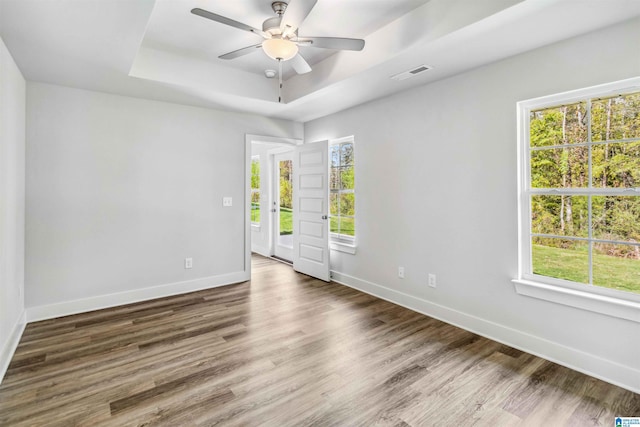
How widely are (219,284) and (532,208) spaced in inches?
149

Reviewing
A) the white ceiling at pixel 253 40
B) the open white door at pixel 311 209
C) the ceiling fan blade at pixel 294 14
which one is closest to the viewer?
the ceiling fan blade at pixel 294 14

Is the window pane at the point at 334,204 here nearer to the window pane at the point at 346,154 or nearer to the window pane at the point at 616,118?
A: the window pane at the point at 346,154

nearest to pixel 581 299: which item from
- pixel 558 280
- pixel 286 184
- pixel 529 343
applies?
pixel 558 280

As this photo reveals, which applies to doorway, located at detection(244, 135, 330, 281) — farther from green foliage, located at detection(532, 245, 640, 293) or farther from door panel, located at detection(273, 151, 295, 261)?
green foliage, located at detection(532, 245, 640, 293)

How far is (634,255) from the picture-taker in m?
2.21

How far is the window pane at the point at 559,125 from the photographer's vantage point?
2.42 meters

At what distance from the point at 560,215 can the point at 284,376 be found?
248 centimetres

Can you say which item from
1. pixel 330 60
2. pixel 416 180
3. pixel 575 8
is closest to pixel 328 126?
pixel 330 60

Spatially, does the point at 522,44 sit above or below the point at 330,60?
below

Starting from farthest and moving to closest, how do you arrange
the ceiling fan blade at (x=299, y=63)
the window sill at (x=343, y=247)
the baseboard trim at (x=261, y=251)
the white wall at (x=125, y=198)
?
the baseboard trim at (x=261, y=251), the window sill at (x=343, y=247), the white wall at (x=125, y=198), the ceiling fan blade at (x=299, y=63)

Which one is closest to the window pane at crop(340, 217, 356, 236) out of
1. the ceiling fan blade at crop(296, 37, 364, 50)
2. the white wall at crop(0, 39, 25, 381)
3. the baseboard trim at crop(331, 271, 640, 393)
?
the baseboard trim at crop(331, 271, 640, 393)

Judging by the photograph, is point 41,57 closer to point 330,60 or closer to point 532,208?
point 330,60

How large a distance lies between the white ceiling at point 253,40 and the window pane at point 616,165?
0.85 metres

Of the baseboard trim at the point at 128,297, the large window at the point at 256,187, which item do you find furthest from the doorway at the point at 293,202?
the baseboard trim at the point at 128,297
